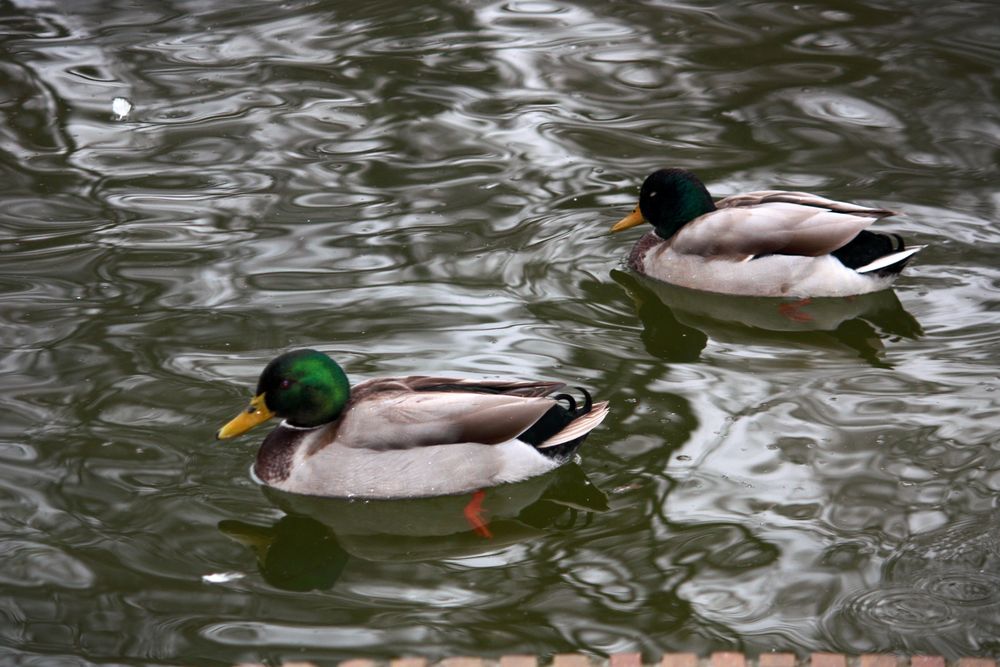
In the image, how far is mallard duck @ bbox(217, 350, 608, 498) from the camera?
579cm

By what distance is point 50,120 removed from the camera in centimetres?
1014

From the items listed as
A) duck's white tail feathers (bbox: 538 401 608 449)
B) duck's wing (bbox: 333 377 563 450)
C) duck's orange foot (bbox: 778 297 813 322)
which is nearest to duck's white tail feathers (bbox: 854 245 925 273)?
duck's orange foot (bbox: 778 297 813 322)

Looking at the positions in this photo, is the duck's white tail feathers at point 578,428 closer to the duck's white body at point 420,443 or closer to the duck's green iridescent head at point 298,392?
the duck's white body at point 420,443

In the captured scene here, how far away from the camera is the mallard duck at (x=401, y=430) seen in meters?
5.79

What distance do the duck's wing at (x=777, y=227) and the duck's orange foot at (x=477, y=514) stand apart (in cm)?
261

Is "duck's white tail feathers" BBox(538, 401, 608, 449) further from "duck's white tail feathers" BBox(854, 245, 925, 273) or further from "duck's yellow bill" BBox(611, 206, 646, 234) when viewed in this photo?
"duck's yellow bill" BBox(611, 206, 646, 234)

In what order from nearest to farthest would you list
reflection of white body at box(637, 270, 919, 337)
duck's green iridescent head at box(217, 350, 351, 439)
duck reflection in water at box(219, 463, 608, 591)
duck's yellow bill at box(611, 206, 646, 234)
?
duck reflection in water at box(219, 463, 608, 591) → duck's green iridescent head at box(217, 350, 351, 439) → reflection of white body at box(637, 270, 919, 337) → duck's yellow bill at box(611, 206, 646, 234)

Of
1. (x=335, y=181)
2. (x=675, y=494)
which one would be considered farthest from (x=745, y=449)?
(x=335, y=181)

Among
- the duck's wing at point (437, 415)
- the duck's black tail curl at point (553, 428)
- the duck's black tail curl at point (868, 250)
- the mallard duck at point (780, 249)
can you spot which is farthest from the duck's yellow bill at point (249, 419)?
the duck's black tail curl at point (868, 250)

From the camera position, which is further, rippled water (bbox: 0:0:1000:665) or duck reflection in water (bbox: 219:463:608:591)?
duck reflection in water (bbox: 219:463:608:591)

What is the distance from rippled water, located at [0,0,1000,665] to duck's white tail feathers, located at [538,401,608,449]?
0.22 m

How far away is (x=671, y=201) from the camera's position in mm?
8172

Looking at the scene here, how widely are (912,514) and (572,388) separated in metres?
1.70

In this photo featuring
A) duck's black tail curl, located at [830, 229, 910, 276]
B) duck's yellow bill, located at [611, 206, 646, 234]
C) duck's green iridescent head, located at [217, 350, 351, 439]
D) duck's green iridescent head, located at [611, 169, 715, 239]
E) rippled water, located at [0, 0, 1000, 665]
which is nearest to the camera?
rippled water, located at [0, 0, 1000, 665]
